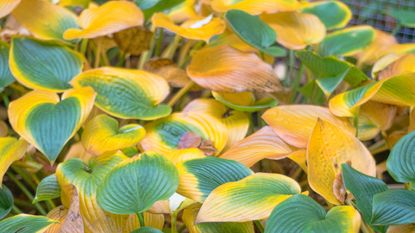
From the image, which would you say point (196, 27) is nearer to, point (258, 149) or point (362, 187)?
point (258, 149)

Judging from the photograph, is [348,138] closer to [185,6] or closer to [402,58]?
[402,58]

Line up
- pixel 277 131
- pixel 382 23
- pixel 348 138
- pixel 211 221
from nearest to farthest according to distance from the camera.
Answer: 1. pixel 211 221
2. pixel 348 138
3. pixel 277 131
4. pixel 382 23

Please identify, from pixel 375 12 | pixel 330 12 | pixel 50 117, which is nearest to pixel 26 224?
pixel 50 117

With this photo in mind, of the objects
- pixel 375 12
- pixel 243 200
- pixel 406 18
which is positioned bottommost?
pixel 375 12

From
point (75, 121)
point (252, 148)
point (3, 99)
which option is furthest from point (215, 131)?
point (3, 99)

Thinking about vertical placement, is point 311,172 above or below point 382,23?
above

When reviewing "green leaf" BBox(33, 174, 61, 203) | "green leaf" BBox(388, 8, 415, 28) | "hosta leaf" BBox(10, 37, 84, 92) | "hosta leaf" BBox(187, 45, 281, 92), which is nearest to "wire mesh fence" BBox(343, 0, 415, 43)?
"green leaf" BBox(388, 8, 415, 28)

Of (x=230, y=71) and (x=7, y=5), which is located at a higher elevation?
(x=7, y=5)

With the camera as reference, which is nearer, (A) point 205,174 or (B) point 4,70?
(A) point 205,174

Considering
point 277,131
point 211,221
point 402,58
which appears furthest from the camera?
point 402,58
